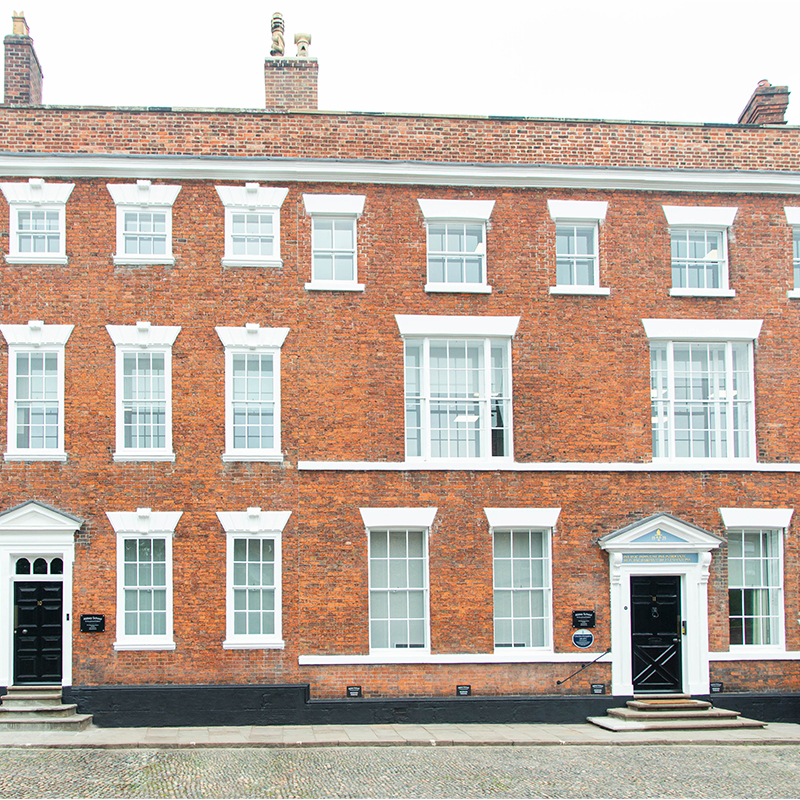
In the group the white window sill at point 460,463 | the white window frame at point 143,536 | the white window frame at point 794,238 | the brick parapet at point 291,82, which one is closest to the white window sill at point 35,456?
the white window frame at point 143,536

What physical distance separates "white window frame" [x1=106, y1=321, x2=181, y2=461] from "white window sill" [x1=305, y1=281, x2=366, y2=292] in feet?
8.24

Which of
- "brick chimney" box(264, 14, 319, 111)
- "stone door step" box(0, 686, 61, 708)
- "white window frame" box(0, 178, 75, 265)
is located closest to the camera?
"stone door step" box(0, 686, 61, 708)

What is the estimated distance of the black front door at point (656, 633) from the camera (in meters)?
17.4

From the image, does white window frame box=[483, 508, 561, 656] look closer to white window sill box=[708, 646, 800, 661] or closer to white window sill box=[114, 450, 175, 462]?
white window sill box=[708, 646, 800, 661]

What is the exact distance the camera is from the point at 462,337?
17812 mm

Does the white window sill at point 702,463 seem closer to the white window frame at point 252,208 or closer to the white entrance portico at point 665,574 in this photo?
the white entrance portico at point 665,574

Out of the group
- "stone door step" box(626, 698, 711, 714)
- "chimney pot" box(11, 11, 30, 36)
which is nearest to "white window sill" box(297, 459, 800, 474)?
"stone door step" box(626, 698, 711, 714)

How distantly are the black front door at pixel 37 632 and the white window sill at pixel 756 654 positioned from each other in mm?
11462

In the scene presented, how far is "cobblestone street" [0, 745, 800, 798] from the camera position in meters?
12.7

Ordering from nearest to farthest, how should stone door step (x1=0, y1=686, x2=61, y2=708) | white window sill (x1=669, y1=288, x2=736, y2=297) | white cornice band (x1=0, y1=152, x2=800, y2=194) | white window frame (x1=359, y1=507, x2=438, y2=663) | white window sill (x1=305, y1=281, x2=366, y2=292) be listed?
stone door step (x1=0, y1=686, x2=61, y2=708)
white window frame (x1=359, y1=507, x2=438, y2=663)
white cornice band (x1=0, y1=152, x2=800, y2=194)
white window sill (x1=305, y1=281, x2=366, y2=292)
white window sill (x1=669, y1=288, x2=736, y2=297)

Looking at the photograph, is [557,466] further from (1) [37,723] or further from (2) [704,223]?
(1) [37,723]

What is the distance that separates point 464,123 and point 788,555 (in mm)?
9943

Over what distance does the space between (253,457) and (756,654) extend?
31.7ft

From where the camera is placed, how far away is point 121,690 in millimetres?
16469
